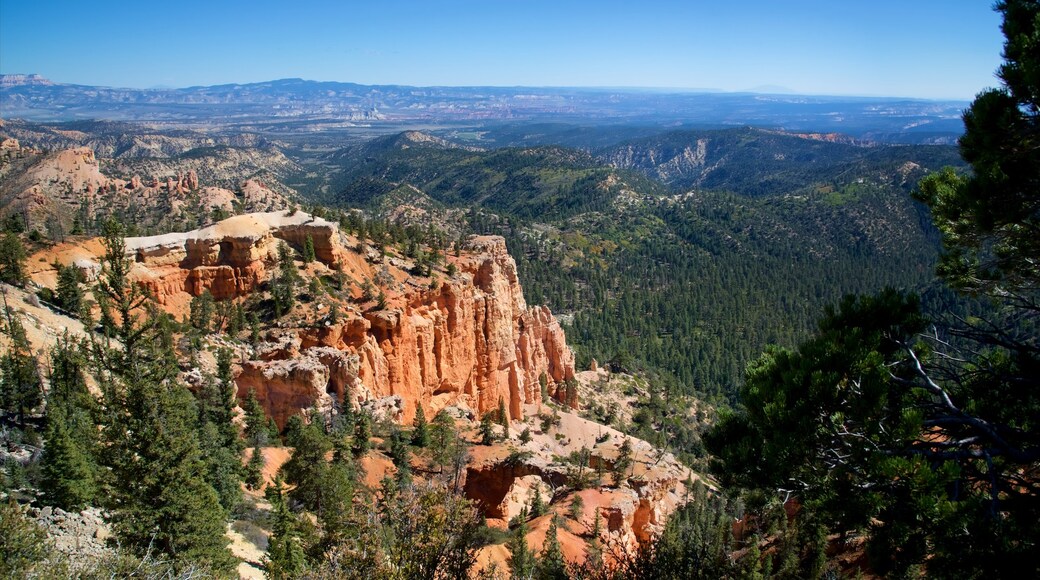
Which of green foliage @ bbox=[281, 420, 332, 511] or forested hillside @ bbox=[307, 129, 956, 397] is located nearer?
green foliage @ bbox=[281, 420, 332, 511]

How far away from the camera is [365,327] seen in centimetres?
4016

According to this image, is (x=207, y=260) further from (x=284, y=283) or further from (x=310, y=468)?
(x=310, y=468)

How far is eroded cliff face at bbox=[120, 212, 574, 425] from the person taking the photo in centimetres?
3675

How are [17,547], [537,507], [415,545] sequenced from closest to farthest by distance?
[415,545]
[17,547]
[537,507]

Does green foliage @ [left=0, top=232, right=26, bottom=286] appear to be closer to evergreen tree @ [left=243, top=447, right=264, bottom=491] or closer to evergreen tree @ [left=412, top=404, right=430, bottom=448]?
evergreen tree @ [left=243, top=447, right=264, bottom=491]

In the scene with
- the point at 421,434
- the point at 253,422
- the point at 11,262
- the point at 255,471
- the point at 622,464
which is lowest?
the point at 622,464

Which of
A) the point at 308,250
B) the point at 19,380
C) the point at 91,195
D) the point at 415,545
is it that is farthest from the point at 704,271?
the point at 415,545

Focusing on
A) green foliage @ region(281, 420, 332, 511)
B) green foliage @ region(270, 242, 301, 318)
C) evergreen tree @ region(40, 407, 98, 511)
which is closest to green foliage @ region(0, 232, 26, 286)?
green foliage @ region(270, 242, 301, 318)

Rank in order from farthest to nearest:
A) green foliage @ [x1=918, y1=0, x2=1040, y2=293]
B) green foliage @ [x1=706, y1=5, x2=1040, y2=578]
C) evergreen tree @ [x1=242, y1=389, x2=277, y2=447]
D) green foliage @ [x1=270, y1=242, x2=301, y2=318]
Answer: green foliage @ [x1=270, y1=242, x2=301, y2=318]
evergreen tree @ [x1=242, y1=389, x2=277, y2=447]
green foliage @ [x1=918, y1=0, x2=1040, y2=293]
green foliage @ [x1=706, y1=5, x2=1040, y2=578]

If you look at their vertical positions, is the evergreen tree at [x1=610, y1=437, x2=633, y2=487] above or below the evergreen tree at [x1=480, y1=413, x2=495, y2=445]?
below

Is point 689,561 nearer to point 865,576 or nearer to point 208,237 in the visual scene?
point 865,576

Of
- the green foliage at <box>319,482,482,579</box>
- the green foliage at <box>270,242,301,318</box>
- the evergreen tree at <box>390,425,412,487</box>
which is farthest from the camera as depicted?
the green foliage at <box>270,242,301,318</box>

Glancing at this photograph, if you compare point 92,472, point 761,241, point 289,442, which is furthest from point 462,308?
point 761,241

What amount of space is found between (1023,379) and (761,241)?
625 ft
